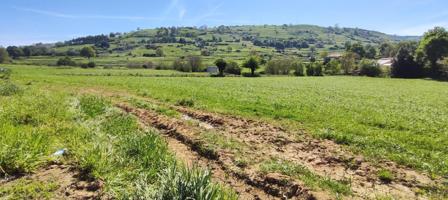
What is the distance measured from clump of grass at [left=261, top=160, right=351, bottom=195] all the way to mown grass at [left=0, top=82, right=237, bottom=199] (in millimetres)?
2383

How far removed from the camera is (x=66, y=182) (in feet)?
24.4

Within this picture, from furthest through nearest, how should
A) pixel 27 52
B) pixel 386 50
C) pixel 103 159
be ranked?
1. pixel 386 50
2. pixel 27 52
3. pixel 103 159

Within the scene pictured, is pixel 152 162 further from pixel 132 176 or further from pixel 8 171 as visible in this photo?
pixel 8 171

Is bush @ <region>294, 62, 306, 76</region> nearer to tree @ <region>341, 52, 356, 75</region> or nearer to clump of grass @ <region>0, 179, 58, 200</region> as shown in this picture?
tree @ <region>341, 52, 356, 75</region>

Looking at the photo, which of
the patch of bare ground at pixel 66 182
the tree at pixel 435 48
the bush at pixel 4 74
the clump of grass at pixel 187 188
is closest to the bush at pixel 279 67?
the tree at pixel 435 48

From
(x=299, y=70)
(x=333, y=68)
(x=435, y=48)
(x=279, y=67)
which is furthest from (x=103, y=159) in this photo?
(x=333, y=68)

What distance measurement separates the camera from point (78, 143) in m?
9.74

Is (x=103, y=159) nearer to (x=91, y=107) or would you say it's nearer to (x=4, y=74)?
(x=91, y=107)

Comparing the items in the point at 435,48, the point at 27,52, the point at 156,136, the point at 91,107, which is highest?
the point at 435,48

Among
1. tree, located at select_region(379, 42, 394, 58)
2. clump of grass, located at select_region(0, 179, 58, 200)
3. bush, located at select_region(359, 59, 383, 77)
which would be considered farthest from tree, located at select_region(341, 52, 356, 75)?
clump of grass, located at select_region(0, 179, 58, 200)

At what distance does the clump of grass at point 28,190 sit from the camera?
6496mm

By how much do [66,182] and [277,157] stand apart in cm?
663

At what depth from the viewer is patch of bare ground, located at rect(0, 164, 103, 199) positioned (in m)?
6.88

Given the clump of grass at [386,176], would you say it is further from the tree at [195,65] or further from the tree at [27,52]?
the tree at [27,52]
